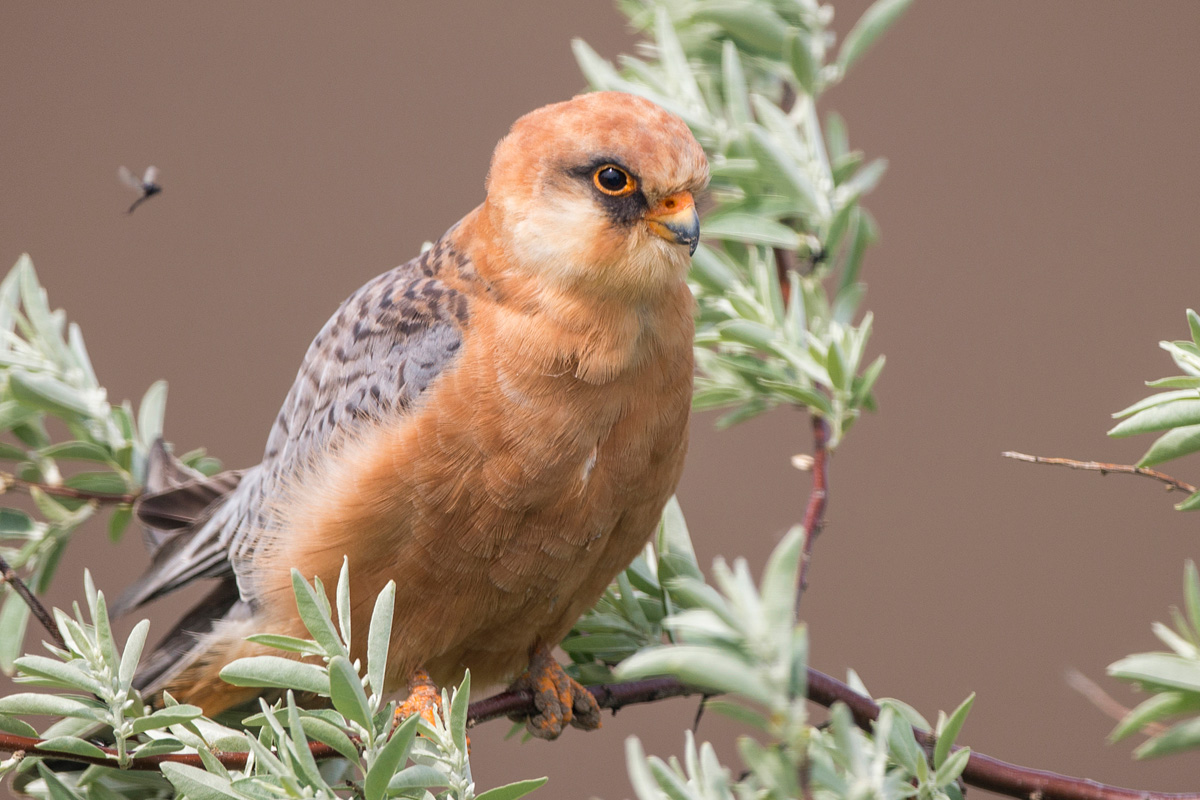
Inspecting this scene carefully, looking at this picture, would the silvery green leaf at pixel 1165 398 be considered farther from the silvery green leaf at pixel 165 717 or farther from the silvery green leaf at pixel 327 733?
the silvery green leaf at pixel 165 717

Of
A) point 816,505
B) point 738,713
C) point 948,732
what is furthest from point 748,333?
point 738,713

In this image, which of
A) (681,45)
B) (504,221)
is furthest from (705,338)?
(681,45)

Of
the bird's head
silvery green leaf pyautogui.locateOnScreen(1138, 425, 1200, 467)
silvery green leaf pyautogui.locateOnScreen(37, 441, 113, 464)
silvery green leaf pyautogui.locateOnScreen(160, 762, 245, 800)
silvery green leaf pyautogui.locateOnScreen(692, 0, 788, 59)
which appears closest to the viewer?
silvery green leaf pyautogui.locateOnScreen(160, 762, 245, 800)

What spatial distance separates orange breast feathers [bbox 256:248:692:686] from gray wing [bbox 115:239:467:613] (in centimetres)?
4

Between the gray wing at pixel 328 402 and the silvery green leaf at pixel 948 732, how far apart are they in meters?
0.69

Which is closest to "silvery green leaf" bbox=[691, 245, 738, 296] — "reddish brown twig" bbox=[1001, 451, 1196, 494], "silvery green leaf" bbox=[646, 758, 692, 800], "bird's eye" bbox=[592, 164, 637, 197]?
"bird's eye" bbox=[592, 164, 637, 197]

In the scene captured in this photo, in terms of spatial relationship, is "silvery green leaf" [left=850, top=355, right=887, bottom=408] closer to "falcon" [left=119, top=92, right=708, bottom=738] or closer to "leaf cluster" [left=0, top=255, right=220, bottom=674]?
"falcon" [left=119, top=92, right=708, bottom=738]

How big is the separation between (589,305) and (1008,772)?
2.20 feet

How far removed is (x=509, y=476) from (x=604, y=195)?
0.35 m

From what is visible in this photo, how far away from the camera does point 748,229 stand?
1.41 m

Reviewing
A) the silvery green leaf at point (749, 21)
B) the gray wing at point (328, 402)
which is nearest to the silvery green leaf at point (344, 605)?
the gray wing at point (328, 402)

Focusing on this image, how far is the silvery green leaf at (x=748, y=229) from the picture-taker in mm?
1396

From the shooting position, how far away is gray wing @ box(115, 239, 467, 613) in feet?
4.26

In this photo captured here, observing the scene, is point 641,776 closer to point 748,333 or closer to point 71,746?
point 71,746
